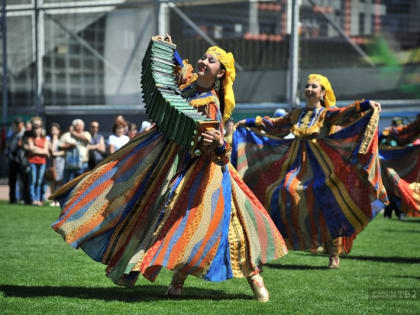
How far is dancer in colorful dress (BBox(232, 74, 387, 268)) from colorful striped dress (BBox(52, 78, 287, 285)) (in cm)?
221

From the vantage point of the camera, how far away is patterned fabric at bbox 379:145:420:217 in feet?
32.4

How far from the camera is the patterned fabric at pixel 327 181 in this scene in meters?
8.48

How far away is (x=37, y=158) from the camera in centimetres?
1631

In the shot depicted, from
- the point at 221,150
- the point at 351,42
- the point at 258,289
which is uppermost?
the point at 351,42

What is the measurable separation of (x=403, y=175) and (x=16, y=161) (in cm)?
866

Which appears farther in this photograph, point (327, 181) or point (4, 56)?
point (4, 56)

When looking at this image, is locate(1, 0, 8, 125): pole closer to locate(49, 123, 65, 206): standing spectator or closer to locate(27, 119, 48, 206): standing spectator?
locate(49, 123, 65, 206): standing spectator

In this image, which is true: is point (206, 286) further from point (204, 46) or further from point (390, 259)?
point (204, 46)

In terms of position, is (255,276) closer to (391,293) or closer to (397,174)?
(391,293)

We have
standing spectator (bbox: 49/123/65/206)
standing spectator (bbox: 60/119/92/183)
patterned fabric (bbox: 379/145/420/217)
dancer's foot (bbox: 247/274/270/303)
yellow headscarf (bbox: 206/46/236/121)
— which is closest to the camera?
dancer's foot (bbox: 247/274/270/303)

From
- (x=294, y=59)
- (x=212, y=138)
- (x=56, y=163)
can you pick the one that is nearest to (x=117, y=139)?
(x=56, y=163)

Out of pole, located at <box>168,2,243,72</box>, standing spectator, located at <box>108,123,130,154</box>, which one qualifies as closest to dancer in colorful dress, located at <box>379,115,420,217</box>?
standing spectator, located at <box>108,123,130,154</box>

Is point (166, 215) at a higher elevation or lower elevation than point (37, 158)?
higher

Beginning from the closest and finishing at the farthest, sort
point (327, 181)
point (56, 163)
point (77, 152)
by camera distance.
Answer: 1. point (327, 181)
2. point (77, 152)
3. point (56, 163)
